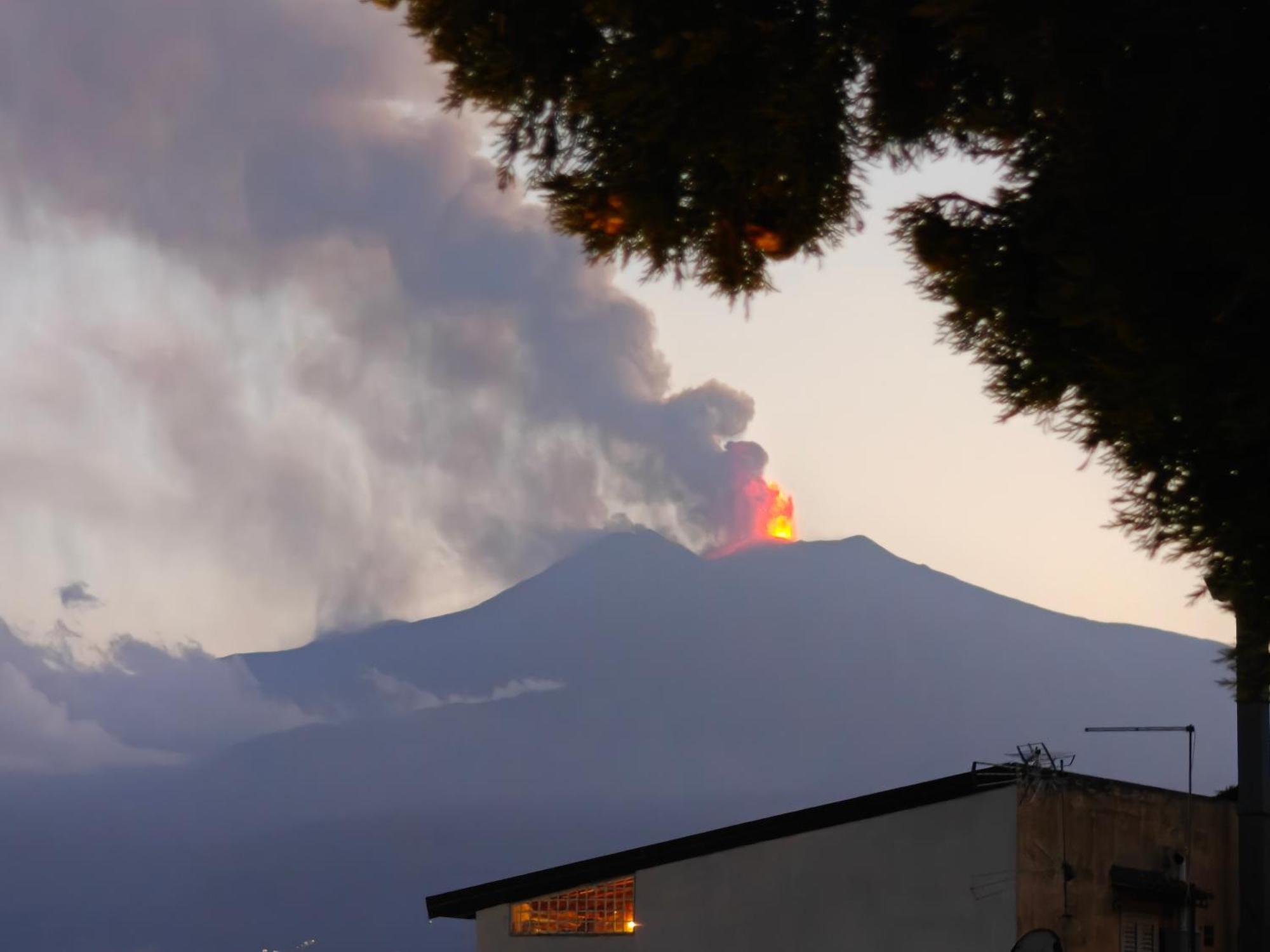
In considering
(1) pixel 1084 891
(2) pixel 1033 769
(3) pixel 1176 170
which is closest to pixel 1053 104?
(3) pixel 1176 170

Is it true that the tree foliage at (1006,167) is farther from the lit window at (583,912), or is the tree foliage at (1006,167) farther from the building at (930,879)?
the lit window at (583,912)

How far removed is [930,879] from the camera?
18.6 meters

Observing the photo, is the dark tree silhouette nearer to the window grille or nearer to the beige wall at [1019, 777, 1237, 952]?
the beige wall at [1019, 777, 1237, 952]

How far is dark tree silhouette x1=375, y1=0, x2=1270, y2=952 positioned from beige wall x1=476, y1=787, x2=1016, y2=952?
10.5 meters

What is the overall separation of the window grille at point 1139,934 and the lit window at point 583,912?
20.2ft

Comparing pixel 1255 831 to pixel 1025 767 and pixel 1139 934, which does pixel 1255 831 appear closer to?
pixel 1139 934

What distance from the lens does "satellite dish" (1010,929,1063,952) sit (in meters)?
17.8

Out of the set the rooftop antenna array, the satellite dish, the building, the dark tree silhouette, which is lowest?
the satellite dish

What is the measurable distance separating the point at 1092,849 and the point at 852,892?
2875 mm

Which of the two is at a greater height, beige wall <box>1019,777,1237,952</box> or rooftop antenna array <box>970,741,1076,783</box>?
rooftop antenna array <box>970,741,1076,783</box>

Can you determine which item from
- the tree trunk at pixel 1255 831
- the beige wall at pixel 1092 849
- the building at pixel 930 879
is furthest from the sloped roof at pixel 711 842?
the tree trunk at pixel 1255 831

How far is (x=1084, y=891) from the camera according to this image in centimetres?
1848

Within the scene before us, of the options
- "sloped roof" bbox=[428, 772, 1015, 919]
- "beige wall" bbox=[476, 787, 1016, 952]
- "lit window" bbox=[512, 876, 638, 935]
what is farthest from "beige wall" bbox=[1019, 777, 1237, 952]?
"lit window" bbox=[512, 876, 638, 935]

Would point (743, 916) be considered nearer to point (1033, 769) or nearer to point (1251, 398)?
point (1033, 769)
